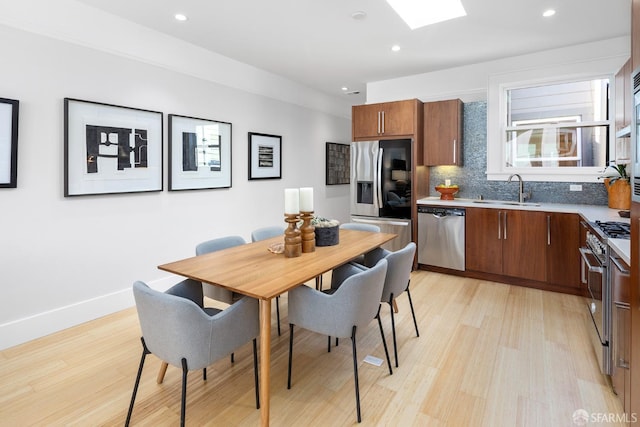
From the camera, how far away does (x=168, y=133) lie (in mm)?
3611

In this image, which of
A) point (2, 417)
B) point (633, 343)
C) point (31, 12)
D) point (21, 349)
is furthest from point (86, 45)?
point (633, 343)

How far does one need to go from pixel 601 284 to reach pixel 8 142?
13.6 ft

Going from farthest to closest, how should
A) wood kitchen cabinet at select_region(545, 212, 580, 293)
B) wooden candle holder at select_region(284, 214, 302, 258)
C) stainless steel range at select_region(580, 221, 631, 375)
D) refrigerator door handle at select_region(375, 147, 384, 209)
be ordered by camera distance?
refrigerator door handle at select_region(375, 147, 384, 209)
wood kitchen cabinet at select_region(545, 212, 580, 293)
wooden candle holder at select_region(284, 214, 302, 258)
stainless steel range at select_region(580, 221, 631, 375)

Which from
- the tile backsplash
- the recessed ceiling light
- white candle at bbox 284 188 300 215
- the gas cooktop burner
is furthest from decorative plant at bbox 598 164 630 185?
white candle at bbox 284 188 300 215

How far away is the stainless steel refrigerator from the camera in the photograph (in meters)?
4.62

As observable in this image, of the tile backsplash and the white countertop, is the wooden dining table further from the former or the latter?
the tile backsplash

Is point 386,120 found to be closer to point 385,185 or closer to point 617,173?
point 385,185

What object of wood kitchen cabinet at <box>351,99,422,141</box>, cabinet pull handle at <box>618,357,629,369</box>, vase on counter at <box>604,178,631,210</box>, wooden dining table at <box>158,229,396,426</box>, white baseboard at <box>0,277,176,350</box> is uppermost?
wood kitchen cabinet at <box>351,99,422,141</box>

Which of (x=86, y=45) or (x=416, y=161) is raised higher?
(x=86, y=45)

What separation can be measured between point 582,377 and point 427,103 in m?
3.54

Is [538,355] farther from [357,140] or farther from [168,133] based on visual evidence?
[168,133]

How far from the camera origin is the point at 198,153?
393 centimetres

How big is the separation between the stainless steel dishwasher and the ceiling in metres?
1.89

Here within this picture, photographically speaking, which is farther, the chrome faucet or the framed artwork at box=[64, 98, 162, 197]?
the chrome faucet
